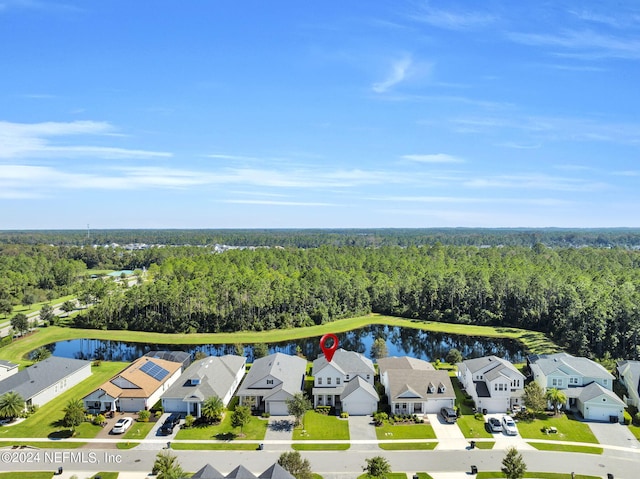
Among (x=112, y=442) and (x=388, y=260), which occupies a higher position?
(x=388, y=260)

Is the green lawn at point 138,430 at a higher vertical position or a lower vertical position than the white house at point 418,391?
lower

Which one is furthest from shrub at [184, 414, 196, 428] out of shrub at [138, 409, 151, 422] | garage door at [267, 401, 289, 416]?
garage door at [267, 401, 289, 416]

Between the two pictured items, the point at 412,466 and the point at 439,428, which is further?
the point at 439,428

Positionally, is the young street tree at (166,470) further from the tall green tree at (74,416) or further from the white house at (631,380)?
the white house at (631,380)

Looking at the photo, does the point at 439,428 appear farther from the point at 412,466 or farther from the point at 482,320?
the point at 482,320

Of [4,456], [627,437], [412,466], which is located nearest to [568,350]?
Answer: [627,437]

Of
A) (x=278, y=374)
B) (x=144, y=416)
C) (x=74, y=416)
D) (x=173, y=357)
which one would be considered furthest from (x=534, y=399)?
(x=74, y=416)

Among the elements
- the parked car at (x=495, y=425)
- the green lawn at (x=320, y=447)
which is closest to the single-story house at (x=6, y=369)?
the green lawn at (x=320, y=447)
